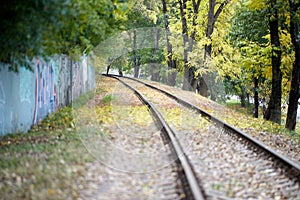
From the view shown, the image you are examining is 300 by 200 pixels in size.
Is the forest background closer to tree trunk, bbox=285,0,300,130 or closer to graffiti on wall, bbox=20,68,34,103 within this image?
tree trunk, bbox=285,0,300,130

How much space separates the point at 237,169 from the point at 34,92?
20.7 feet

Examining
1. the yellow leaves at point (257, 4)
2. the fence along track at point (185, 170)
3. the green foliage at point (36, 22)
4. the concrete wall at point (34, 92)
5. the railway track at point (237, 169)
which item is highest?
the yellow leaves at point (257, 4)

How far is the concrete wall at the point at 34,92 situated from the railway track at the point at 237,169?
397cm

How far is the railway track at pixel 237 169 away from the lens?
6.48 meters

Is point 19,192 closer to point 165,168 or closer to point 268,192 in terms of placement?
point 165,168

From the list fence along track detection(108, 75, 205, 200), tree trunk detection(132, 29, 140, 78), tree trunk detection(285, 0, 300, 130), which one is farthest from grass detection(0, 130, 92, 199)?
tree trunk detection(132, 29, 140, 78)

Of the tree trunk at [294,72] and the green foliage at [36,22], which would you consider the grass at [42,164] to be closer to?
the green foliage at [36,22]

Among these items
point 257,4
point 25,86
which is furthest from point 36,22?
point 257,4

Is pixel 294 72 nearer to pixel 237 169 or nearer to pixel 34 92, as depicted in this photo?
pixel 237 169

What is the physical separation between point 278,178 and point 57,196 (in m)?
4.23

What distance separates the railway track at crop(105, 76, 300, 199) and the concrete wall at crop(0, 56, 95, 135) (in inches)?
156

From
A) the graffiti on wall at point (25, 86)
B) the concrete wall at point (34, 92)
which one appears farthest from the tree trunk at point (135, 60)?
the graffiti on wall at point (25, 86)

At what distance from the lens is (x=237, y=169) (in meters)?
7.74

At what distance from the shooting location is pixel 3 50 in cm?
789
